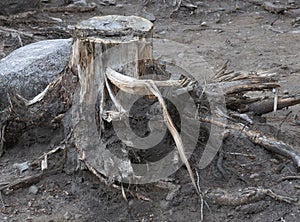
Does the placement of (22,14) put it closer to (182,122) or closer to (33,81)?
(33,81)

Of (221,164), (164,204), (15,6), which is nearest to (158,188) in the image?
(164,204)

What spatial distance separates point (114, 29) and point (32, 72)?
1.09m

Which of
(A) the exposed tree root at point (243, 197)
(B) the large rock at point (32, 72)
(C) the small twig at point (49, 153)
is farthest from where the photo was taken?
(B) the large rock at point (32, 72)

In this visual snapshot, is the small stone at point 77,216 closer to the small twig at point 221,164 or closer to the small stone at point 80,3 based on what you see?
the small twig at point 221,164

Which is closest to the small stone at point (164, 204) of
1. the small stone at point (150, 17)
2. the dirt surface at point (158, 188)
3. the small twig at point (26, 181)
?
the dirt surface at point (158, 188)

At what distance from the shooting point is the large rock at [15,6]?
274 inches

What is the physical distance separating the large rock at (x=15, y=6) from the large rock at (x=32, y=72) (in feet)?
8.79

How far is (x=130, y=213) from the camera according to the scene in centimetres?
326

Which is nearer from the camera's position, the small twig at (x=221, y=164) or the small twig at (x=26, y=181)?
the small twig at (x=221, y=164)

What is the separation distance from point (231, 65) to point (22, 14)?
8.08ft

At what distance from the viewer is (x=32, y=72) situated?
4266 mm

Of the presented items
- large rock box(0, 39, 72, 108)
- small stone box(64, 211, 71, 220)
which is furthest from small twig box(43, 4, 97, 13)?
small stone box(64, 211, 71, 220)

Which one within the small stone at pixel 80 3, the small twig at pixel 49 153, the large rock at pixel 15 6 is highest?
the small twig at pixel 49 153

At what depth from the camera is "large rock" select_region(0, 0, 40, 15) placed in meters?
6.96
